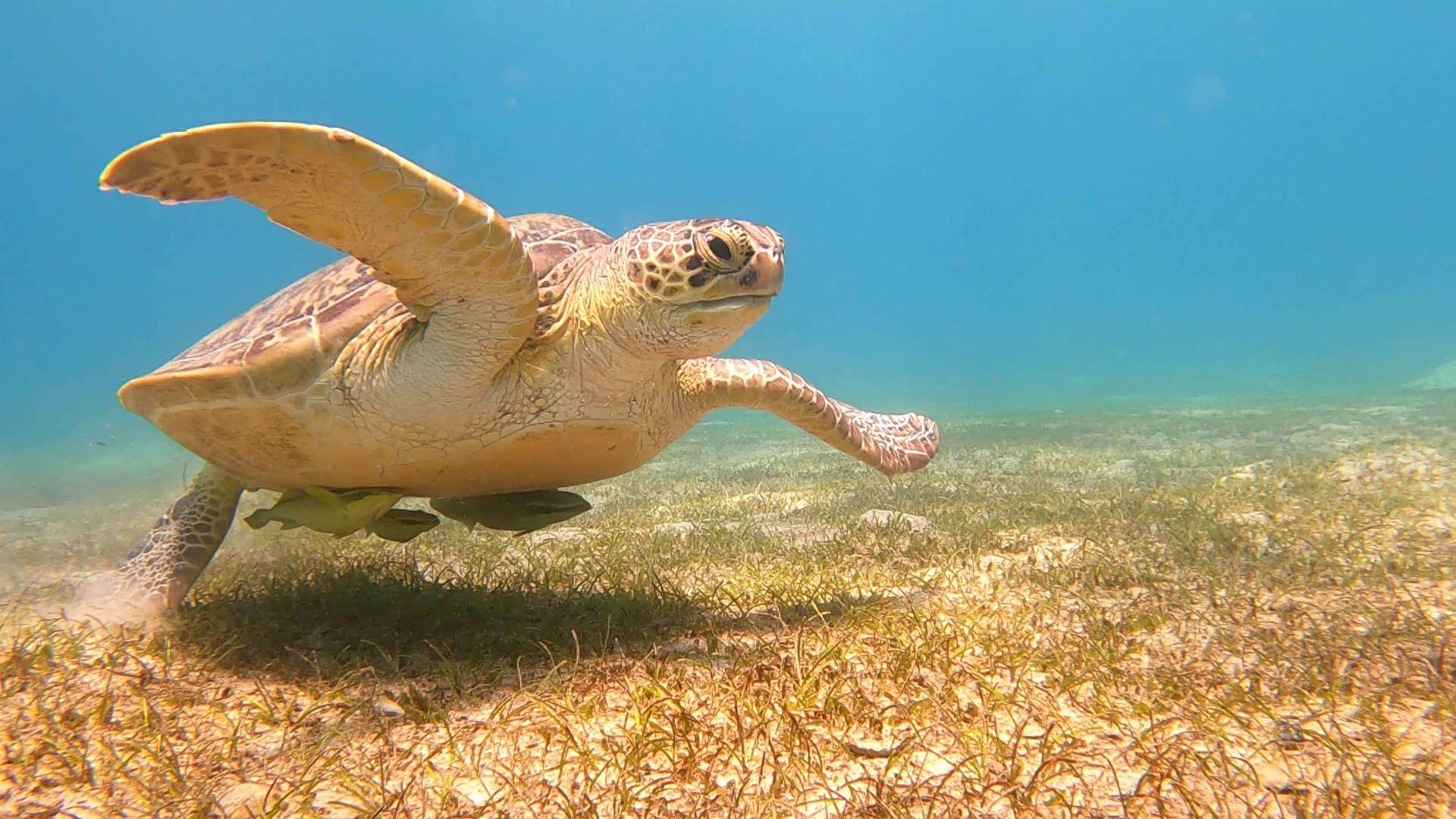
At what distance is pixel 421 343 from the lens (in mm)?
2443

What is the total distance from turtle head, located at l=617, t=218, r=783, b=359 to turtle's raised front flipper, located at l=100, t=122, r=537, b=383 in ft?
1.46

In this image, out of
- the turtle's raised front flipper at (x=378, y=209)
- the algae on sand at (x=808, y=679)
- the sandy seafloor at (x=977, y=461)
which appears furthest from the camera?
the sandy seafloor at (x=977, y=461)

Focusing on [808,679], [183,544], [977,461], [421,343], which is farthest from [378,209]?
[977,461]

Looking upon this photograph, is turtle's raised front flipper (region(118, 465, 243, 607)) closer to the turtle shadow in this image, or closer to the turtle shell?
the turtle shadow

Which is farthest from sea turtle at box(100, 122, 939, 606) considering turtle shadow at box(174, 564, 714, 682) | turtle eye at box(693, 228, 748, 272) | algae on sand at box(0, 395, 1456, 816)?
algae on sand at box(0, 395, 1456, 816)

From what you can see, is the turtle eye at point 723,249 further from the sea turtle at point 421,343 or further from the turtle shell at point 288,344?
the turtle shell at point 288,344

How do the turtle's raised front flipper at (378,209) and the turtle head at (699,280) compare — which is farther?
the turtle head at (699,280)

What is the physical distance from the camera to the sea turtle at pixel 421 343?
1941 mm

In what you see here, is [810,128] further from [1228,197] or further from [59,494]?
[59,494]

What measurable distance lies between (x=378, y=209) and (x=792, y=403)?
2.31 meters

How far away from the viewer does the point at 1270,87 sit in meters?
108

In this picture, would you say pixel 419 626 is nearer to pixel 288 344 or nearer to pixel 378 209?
pixel 288 344

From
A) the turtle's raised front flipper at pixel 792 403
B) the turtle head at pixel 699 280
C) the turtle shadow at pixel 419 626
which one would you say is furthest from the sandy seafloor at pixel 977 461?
the turtle head at pixel 699 280

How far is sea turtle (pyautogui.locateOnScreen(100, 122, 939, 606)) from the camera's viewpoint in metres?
1.94
